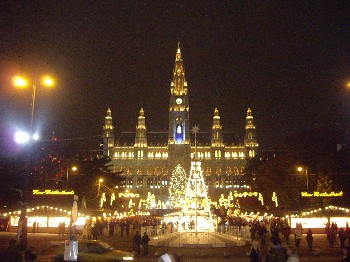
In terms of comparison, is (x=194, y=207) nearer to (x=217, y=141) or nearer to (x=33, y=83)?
(x=33, y=83)

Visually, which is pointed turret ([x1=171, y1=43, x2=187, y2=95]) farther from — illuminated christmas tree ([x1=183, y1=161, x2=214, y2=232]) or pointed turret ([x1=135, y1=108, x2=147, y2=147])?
illuminated christmas tree ([x1=183, y1=161, x2=214, y2=232])

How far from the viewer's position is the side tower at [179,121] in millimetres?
139750

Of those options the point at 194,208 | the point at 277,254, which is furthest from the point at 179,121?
the point at 277,254

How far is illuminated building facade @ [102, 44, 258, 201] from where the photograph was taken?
5531 inches

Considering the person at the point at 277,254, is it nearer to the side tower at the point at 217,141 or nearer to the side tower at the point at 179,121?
the side tower at the point at 179,121

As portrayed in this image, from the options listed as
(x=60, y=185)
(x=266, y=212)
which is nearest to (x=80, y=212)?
(x=60, y=185)

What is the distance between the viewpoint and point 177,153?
460 feet

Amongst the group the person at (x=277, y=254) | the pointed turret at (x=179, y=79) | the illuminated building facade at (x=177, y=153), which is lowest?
the person at (x=277, y=254)

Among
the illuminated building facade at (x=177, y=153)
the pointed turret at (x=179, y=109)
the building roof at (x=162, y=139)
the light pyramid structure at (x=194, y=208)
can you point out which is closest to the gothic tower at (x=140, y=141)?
the illuminated building facade at (x=177, y=153)

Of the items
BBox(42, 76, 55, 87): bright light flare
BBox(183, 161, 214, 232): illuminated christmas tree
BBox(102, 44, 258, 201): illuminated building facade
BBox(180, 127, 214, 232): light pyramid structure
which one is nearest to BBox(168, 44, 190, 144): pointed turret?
BBox(102, 44, 258, 201): illuminated building facade

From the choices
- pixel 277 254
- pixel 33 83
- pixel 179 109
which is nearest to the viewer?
pixel 277 254

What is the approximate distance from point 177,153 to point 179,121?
10192 mm

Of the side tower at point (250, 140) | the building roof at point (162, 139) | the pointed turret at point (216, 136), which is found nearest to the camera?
the side tower at point (250, 140)

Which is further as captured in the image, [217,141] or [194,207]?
[217,141]
